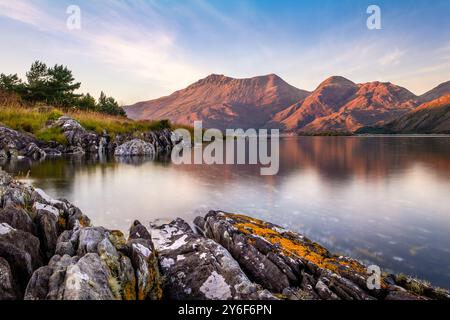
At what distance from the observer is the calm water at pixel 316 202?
8602mm

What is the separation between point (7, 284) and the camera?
14.4ft

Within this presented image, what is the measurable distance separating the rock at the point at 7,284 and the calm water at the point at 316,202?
18.4ft

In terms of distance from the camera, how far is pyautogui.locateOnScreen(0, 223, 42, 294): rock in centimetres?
489

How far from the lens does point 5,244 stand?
197 inches

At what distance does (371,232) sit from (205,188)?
9862 mm

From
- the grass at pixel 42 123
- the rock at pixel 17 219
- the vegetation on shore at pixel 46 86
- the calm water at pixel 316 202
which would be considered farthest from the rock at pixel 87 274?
the vegetation on shore at pixel 46 86

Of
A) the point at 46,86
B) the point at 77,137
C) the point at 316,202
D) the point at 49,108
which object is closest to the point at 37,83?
the point at 46,86

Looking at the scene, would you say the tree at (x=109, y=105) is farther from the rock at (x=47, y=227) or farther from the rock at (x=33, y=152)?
the rock at (x=47, y=227)

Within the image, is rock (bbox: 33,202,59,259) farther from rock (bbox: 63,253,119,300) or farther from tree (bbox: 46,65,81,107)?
tree (bbox: 46,65,81,107)

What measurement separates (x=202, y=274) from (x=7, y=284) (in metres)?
3.30
